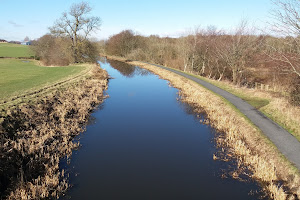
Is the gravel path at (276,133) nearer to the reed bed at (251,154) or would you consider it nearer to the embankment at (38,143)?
the reed bed at (251,154)

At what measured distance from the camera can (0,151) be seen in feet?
26.8

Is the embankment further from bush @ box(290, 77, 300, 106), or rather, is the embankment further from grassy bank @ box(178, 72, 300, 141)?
bush @ box(290, 77, 300, 106)

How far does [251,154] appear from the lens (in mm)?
9852

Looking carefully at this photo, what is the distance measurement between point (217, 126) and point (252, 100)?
20.5 ft

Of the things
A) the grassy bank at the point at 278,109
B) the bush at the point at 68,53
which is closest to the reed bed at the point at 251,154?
the grassy bank at the point at 278,109

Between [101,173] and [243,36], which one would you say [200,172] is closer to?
[101,173]

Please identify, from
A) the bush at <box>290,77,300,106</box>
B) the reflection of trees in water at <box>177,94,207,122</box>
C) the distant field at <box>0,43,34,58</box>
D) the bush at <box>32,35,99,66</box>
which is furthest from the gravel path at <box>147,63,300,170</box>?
the distant field at <box>0,43,34,58</box>

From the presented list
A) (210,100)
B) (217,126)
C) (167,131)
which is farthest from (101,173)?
(210,100)

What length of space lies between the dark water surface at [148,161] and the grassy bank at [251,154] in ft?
2.07

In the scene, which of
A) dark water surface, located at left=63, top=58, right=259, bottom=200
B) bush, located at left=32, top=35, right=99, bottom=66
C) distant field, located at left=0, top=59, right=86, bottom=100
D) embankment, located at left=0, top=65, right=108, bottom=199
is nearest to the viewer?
embankment, located at left=0, top=65, right=108, bottom=199

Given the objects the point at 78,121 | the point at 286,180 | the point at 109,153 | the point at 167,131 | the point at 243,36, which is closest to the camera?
the point at 286,180

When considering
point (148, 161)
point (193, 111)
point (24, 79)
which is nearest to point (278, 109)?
point (193, 111)

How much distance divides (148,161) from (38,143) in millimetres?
5464

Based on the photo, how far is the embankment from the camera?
711 centimetres
